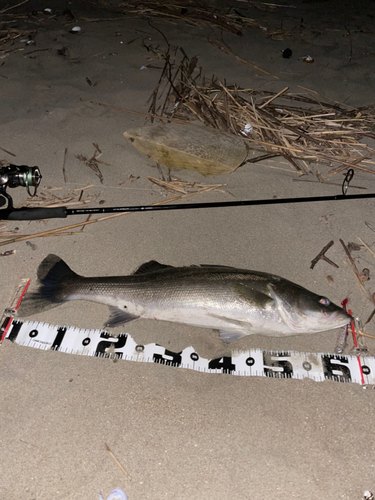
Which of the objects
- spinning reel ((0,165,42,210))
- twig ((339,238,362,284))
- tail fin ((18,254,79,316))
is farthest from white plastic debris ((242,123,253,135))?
tail fin ((18,254,79,316))

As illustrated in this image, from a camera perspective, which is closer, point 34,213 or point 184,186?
point 34,213

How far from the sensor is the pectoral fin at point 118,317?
9.44ft

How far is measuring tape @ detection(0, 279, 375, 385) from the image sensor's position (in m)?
2.73

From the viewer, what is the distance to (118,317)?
2.91 m

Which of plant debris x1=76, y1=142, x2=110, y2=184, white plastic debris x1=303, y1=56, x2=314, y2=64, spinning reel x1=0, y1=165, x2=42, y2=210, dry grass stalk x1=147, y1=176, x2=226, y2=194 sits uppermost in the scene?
white plastic debris x1=303, y1=56, x2=314, y2=64

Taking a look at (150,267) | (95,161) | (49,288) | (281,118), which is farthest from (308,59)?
(49,288)

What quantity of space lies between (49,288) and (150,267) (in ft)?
2.76

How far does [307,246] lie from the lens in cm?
354

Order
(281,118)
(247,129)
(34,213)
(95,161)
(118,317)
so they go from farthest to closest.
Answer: (281,118)
(247,129)
(95,161)
(34,213)
(118,317)

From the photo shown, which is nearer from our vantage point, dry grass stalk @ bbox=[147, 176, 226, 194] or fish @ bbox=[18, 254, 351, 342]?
fish @ bbox=[18, 254, 351, 342]

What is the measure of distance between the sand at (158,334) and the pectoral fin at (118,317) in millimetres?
134

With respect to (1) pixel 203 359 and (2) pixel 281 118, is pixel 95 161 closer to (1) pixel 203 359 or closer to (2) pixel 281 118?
(2) pixel 281 118

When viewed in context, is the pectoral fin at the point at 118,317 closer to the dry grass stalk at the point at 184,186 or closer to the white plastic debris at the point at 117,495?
the white plastic debris at the point at 117,495

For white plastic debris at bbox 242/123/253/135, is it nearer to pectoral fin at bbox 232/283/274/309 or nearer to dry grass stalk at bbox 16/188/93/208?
dry grass stalk at bbox 16/188/93/208
